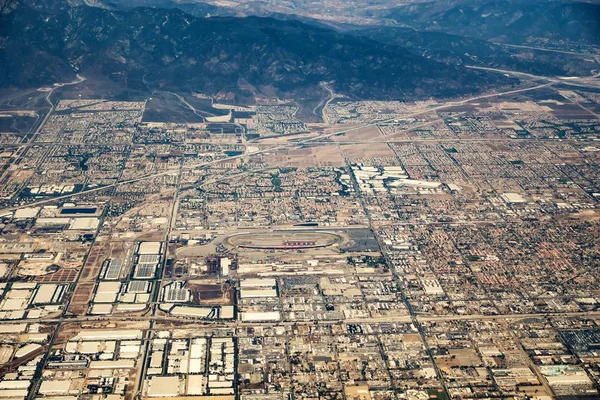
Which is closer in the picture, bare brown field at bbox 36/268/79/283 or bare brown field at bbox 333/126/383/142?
bare brown field at bbox 36/268/79/283

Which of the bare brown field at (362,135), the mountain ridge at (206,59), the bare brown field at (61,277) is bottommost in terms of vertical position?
the bare brown field at (61,277)

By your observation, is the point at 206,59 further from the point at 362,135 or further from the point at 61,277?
the point at 61,277

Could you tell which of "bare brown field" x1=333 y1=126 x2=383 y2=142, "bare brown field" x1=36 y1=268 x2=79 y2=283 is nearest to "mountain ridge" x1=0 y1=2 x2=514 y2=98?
"bare brown field" x1=333 y1=126 x2=383 y2=142

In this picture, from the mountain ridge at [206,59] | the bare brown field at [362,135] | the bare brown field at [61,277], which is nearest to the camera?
the bare brown field at [61,277]

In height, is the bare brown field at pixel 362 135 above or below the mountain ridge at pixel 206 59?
below

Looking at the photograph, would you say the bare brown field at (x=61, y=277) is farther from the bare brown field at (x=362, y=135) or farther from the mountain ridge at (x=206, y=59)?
the mountain ridge at (x=206, y=59)

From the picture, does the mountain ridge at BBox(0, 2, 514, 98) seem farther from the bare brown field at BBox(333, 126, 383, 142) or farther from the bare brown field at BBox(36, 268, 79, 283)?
the bare brown field at BBox(36, 268, 79, 283)

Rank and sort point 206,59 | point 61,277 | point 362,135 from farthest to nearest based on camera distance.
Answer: point 206,59 < point 362,135 < point 61,277

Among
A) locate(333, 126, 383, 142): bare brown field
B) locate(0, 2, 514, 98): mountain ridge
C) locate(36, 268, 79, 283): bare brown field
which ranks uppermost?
locate(0, 2, 514, 98): mountain ridge

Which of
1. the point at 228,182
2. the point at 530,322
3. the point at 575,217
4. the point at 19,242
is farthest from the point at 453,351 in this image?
the point at 19,242

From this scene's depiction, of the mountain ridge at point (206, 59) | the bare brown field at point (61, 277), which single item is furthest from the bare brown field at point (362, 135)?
the bare brown field at point (61, 277)

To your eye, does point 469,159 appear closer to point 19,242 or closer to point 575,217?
point 575,217

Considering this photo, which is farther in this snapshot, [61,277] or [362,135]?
[362,135]

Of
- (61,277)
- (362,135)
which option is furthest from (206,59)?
(61,277)
